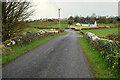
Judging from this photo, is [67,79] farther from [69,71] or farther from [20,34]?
[20,34]

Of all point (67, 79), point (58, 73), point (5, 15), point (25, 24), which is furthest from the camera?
point (25, 24)

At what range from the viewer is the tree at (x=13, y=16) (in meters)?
12.5

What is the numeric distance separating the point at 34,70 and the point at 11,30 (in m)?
8.62

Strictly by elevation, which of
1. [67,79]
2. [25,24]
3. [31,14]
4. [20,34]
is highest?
[31,14]

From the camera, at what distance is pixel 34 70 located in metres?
6.08

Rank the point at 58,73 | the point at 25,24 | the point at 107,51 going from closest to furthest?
the point at 58,73 → the point at 107,51 → the point at 25,24

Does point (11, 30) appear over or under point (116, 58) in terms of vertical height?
over

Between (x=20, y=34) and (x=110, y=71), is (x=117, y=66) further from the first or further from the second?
(x=20, y=34)

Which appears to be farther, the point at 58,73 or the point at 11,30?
the point at 11,30

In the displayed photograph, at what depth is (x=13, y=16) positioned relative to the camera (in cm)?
1305

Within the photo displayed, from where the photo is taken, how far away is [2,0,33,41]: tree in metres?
12.5

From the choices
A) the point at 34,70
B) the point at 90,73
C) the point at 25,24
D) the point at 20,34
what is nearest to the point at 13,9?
the point at 25,24

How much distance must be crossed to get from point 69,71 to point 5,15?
32.9 ft

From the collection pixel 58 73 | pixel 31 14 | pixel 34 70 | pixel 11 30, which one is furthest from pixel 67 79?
pixel 31 14
